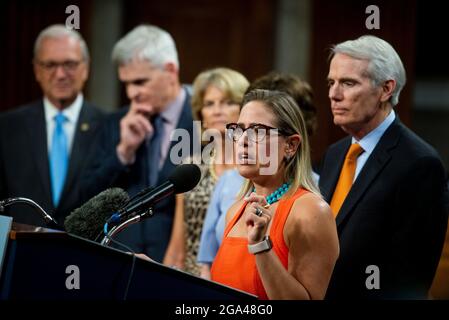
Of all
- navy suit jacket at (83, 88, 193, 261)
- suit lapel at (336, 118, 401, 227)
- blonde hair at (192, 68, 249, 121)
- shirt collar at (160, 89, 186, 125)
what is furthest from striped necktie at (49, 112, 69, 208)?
suit lapel at (336, 118, 401, 227)

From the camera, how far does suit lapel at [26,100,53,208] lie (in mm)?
4340

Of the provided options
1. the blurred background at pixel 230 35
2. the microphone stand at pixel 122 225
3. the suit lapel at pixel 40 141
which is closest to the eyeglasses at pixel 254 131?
the microphone stand at pixel 122 225

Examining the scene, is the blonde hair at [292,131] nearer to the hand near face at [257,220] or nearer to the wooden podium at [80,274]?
the hand near face at [257,220]

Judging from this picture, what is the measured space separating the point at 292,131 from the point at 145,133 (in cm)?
164

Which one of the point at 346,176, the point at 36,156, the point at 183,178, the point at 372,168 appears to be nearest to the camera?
the point at 183,178

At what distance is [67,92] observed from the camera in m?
4.54

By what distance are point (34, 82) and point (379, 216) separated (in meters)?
3.35

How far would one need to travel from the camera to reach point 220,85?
3.89m

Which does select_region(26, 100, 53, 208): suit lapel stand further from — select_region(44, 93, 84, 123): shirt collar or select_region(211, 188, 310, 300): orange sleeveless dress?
select_region(211, 188, 310, 300): orange sleeveless dress

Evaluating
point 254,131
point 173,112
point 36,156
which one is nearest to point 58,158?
point 36,156

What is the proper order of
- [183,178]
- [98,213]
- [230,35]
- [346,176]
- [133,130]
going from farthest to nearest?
[230,35]
[133,130]
[346,176]
[98,213]
[183,178]

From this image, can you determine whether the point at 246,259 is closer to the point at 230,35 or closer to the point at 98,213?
the point at 98,213

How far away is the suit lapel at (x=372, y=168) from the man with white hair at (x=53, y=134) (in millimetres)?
1550

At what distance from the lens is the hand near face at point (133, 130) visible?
4.15 m
